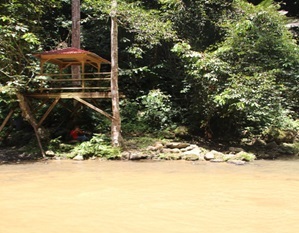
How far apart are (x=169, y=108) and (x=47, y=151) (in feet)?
16.9

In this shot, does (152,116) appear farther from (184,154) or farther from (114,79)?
(184,154)

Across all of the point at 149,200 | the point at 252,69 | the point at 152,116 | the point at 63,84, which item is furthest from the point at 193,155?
the point at 63,84

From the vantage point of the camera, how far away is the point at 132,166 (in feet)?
28.1

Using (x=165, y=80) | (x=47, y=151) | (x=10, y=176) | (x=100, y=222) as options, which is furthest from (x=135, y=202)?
(x=165, y=80)

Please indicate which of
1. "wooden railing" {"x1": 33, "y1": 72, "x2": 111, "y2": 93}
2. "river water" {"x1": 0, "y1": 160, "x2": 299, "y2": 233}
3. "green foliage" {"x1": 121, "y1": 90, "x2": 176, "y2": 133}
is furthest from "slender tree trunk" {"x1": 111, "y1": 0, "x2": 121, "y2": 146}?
"river water" {"x1": 0, "y1": 160, "x2": 299, "y2": 233}

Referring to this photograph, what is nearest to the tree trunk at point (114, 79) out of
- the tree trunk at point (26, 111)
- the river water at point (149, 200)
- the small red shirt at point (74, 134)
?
the small red shirt at point (74, 134)

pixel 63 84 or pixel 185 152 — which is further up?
pixel 63 84

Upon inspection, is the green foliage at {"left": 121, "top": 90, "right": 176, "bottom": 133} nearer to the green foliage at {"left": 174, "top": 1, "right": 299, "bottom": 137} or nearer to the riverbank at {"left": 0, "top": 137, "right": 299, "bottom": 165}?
the riverbank at {"left": 0, "top": 137, "right": 299, "bottom": 165}

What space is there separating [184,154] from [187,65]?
390 cm

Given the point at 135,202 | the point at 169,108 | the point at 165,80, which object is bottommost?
the point at 135,202

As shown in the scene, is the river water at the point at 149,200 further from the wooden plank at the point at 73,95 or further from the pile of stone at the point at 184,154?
the wooden plank at the point at 73,95

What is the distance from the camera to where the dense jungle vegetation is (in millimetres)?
10719

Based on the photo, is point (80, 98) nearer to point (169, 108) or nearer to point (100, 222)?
point (169, 108)

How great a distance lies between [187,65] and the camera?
490 inches
